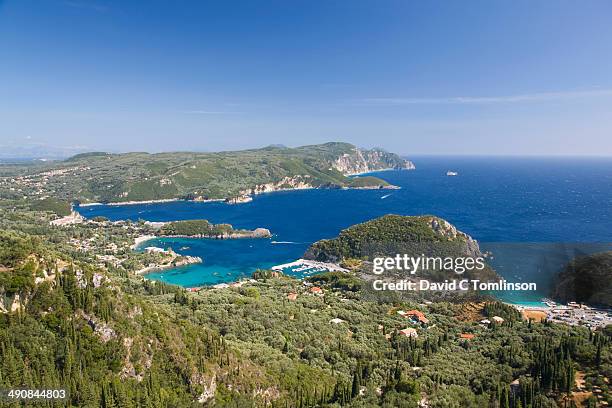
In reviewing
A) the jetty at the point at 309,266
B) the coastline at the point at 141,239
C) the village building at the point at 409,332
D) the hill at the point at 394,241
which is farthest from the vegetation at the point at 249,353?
the coastline at the point at 141,239

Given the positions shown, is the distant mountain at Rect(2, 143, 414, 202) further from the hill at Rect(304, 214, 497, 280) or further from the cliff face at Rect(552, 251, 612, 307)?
the cliff face at Rect(552, 251, 612, 307)

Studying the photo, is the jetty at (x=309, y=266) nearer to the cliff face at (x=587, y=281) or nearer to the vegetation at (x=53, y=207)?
the cliff face at (x=587, y=281)

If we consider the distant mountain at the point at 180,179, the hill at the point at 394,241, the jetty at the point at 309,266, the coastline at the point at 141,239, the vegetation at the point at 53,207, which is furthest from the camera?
the distant mountain at the point at 180,179

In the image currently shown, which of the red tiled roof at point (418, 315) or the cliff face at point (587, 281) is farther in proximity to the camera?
the red tiled roof at point (418, 315)

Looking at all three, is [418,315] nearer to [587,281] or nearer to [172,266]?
[587,281]

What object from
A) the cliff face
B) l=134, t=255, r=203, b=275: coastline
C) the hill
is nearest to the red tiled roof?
the cliff face

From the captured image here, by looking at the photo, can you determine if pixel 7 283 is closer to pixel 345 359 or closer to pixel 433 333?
pixel 345 359

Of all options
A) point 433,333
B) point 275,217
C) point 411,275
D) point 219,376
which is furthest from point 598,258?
point 275,217
